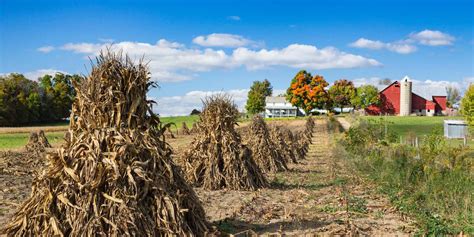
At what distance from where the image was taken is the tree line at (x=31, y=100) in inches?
2746

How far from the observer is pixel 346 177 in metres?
15.7

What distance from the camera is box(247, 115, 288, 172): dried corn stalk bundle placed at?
56.0 feet

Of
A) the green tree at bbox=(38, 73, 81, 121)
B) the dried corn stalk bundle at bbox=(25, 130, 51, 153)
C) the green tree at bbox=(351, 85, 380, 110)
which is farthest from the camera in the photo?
the green tree at bbox=(351, 85, 380, 110)

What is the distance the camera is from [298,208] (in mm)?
9836

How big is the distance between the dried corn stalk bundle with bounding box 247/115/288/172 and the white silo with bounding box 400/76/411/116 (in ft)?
292

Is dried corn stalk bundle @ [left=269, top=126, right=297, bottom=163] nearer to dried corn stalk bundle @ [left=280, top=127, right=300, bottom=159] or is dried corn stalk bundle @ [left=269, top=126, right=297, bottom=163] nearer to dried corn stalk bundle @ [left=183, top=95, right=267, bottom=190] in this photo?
dried corn stalk bundle @ [left=280, top=127, right=300, bottom=159]

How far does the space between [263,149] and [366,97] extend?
8849 centimetres

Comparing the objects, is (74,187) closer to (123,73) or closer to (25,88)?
(123,73)

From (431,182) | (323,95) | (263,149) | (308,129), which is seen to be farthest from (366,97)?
(431,182)

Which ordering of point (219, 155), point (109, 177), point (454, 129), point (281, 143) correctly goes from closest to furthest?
point (109, 177) < point (219, 155) < point (281, 143) < point (454, 129)

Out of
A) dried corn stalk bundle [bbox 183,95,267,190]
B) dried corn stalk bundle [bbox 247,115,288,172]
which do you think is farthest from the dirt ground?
dried corn stalk bundle [bbox 247,115,288,172]

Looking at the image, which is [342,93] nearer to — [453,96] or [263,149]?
[453,96]

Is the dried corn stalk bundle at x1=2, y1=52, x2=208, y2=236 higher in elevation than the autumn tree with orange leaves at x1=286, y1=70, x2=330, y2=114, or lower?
lower

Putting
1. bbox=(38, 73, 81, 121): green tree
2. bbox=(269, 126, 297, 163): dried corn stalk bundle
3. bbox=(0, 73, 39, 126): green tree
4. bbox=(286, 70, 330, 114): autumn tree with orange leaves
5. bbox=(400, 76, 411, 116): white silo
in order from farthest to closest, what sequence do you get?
bbox=(400, 76, 411, 116): white silo
bbox=(286, 70, 330, 114): autumn tree with orange leaves
bbox=(38, 73, 81, 121): green tree
bbox=(0, 73, 39, 126): green tree
bbox=(269, 126, 297, 163): dried corn stalk bundle
